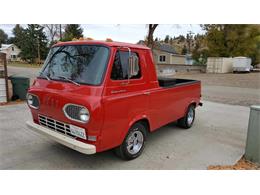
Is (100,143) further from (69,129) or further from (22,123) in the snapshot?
(22,123)

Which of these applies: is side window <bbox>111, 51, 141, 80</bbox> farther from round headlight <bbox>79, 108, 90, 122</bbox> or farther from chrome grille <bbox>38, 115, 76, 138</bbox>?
chrome grille <bbox>38, 115, 76, 138</bbox>

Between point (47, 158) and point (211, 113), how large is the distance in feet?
19.2

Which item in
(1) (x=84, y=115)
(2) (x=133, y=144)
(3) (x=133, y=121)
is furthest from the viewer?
(2) (x=133, y=144)

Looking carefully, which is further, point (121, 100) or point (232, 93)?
point (232, 93)

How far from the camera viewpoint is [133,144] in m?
3.94

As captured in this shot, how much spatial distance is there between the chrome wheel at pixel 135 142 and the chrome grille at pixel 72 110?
42.7 inches

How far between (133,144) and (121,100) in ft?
3.50

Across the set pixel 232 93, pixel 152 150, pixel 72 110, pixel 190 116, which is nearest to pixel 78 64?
pixel 72 110

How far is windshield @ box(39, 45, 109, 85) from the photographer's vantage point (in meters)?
3.23

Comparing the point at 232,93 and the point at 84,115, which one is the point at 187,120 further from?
the point at 232,93

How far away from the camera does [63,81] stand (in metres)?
3.44

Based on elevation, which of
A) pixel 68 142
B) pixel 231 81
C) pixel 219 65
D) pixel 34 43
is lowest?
pixel 231 81

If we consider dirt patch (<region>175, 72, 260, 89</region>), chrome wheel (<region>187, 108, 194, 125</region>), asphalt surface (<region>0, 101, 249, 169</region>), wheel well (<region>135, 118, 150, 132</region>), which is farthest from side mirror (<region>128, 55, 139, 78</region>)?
dirt patch (<region>175, 72, 260, 89</region>)

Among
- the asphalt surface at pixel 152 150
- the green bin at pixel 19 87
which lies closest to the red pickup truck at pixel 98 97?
the asphalt surface at pixel 152 150
